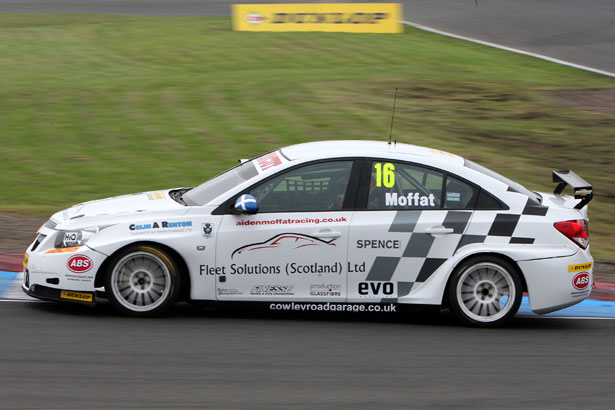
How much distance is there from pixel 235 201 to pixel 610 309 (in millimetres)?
3841

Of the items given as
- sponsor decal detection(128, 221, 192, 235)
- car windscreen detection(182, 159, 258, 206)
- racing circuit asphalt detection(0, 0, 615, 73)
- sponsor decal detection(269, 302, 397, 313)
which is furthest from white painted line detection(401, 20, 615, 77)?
sponsor decal detection(128, 221, 192, 235)

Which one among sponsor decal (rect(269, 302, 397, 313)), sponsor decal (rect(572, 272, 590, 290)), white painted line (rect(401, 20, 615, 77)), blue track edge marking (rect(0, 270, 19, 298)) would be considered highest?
white painted line (rect(401, 20, 615, 77))

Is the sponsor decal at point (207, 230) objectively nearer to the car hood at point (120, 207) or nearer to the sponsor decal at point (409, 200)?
the car hood at point (120, 207)

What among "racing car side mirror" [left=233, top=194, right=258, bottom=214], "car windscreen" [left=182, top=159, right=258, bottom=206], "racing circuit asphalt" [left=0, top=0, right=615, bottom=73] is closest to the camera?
"racing car side mirror" [left=233, top=194, right=258, bottom=214]

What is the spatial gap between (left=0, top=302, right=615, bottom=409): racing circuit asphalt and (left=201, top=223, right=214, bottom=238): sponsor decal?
0.74 metres

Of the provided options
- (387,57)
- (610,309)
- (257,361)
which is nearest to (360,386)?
(257,361)

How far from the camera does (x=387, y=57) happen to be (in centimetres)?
2342

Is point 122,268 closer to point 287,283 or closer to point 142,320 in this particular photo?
point 142,320

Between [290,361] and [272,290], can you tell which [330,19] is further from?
[290,361]

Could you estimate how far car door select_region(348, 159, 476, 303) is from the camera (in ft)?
23.6

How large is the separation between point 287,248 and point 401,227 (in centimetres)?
96

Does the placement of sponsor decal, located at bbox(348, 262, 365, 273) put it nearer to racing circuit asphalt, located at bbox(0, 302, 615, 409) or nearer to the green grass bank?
racing circuit asphalt, located at bbox(0, 302, 615, 409)

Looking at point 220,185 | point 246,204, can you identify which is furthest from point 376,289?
point 220,185

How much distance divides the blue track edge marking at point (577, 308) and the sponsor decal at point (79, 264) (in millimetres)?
1226
